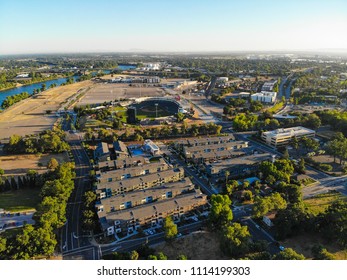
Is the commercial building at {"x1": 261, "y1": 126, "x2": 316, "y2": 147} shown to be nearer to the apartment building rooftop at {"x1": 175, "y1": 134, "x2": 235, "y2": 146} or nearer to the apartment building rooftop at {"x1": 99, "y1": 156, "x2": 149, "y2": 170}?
the apartment building rooftop at {"x1": 175, "y1": 134, "x2": 235, "y2": 146}

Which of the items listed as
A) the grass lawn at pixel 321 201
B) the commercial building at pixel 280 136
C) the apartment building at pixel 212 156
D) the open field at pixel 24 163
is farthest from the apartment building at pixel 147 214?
the commercial building at pixel 280 136

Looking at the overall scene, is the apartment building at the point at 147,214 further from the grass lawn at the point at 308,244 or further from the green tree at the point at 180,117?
the green tree at the point at 180,117

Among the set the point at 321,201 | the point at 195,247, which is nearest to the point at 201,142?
the point at 321,201

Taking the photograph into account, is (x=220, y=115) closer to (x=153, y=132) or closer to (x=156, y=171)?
(x=153, y=132)

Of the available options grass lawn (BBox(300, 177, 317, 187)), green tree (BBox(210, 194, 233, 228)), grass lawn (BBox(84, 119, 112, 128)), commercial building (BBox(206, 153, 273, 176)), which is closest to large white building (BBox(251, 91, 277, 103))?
commercial building (BBox(206, 153, 273, 176))

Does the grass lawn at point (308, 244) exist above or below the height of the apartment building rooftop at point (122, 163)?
below
